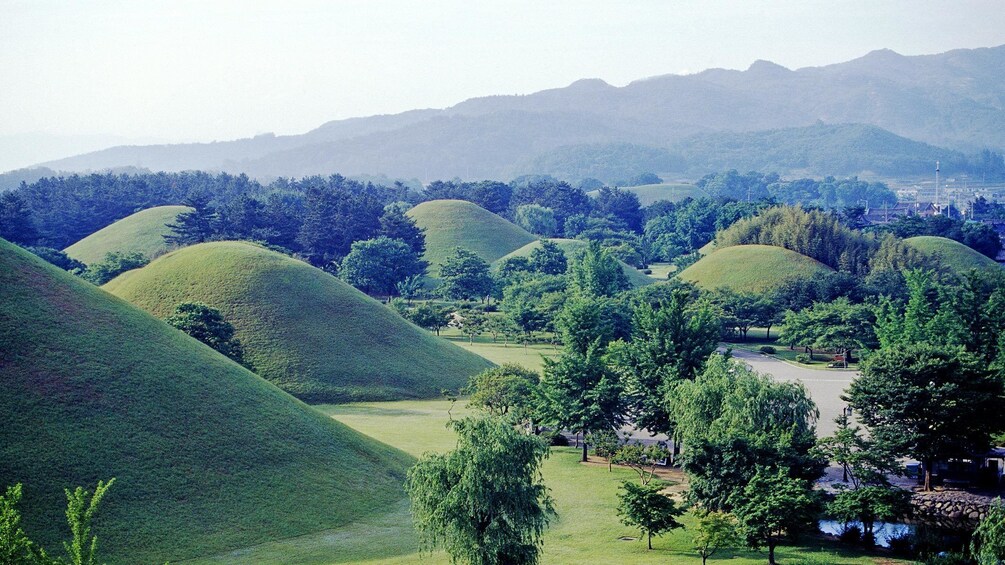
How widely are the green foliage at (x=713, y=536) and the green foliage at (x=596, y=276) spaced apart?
6147 centimetres

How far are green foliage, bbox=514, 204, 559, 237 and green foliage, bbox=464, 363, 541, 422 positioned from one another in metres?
124

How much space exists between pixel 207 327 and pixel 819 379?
44.5m

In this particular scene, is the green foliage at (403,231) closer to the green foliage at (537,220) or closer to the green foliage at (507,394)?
the green foliage at (537,220)

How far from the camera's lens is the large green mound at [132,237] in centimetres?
12949

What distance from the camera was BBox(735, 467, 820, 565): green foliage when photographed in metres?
34.1

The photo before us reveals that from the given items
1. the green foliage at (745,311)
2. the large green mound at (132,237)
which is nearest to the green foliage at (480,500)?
the green foliage at (745,311)

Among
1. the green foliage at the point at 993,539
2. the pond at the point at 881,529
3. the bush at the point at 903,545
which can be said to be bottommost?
the pond at the point at 881,529

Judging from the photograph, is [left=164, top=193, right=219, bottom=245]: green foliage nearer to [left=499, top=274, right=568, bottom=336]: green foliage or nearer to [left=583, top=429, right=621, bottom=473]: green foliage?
[left=499, top=274, right=568, bottom=336]: green foliage

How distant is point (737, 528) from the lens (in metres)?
34.4

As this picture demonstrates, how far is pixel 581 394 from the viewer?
167 ft

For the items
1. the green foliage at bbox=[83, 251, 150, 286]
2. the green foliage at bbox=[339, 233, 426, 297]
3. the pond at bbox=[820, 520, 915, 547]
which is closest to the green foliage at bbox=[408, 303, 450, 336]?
the green foliage at bbox=[339, 233, 426, 297]

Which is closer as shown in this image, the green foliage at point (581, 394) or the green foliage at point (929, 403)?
the green foliage at point (929, 403)

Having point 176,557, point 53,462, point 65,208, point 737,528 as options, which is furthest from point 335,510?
point 65,208

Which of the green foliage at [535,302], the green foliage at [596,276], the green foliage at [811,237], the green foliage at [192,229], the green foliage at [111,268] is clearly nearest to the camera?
the green foliage at [535,302]
